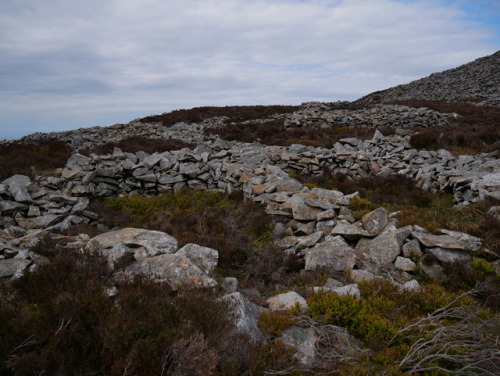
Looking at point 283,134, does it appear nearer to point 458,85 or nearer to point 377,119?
point 377,119

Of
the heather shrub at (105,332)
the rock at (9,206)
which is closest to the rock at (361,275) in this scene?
the heather shrub at (105,332)

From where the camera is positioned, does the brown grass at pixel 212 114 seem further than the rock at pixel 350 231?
Yes

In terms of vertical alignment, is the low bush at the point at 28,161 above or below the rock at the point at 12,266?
above

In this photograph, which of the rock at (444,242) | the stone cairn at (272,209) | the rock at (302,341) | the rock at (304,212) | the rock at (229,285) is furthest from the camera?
the rock at (304,212)

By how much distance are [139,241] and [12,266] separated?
91.4 inches

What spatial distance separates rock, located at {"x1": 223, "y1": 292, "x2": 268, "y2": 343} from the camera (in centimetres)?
406

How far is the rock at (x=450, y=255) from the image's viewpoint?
644 centimetres

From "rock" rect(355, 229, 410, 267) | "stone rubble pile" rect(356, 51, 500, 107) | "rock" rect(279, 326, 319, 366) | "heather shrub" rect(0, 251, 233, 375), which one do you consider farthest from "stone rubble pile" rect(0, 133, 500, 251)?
"stone rubble pile" rect(356, 51, 500, 107)

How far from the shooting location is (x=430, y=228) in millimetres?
7395

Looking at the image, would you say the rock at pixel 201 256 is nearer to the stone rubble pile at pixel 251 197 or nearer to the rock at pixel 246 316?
the rock at pixel 246 316

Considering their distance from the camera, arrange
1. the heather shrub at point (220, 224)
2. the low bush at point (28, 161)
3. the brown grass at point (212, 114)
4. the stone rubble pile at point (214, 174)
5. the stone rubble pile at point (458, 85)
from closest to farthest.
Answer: the heather shrub at point (220, 224), the stone rubble pile at point (214, 174), the low bush at point (28, 161), the brown grass at point (212, 114), the stone rubble pile at point (458, 85)

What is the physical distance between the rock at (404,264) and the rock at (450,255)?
0.52 m

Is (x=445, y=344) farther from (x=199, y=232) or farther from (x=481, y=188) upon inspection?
(x=481, y=188)

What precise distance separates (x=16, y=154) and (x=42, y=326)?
52.8 ft
